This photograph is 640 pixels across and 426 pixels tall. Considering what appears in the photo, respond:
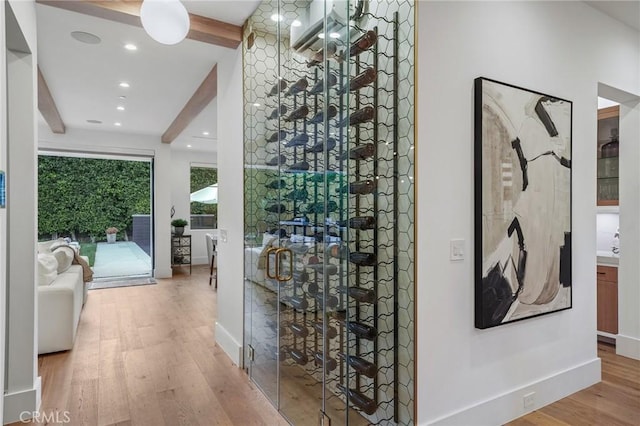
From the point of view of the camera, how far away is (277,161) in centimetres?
266

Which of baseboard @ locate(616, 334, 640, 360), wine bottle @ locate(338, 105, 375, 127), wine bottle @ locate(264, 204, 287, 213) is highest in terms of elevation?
wine bottle @ locate(338, 105, 375, 127)

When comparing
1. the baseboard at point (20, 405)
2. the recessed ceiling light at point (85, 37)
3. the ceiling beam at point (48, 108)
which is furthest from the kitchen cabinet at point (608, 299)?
the ceiling beam at point (48, 108)

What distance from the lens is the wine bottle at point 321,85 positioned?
6.72ft

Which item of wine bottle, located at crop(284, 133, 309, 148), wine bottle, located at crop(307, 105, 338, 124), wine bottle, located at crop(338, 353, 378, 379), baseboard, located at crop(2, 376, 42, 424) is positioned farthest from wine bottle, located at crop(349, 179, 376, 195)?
baseboard, located at crop(2, 376, 42, 424)

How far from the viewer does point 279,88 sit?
2.67m

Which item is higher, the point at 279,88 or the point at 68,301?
the point at 279,88

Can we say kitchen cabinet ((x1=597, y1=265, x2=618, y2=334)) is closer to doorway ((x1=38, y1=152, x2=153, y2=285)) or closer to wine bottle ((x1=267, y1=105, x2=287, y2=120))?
wine bottle ((x1=267, y1=105, x2=287, y2=120))

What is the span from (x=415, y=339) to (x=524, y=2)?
2.18 m

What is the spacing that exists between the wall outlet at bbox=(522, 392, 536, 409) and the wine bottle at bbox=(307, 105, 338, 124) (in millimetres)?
2099

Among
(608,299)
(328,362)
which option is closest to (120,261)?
(328,362)

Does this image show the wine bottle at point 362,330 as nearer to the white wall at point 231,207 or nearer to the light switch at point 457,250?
the light switch at point 457,250

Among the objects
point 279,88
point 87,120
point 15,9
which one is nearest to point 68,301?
point 15,9

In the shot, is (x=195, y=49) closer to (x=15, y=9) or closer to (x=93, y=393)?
(x=15, y=9)

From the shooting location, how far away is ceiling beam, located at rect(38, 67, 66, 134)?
14.4 ft
